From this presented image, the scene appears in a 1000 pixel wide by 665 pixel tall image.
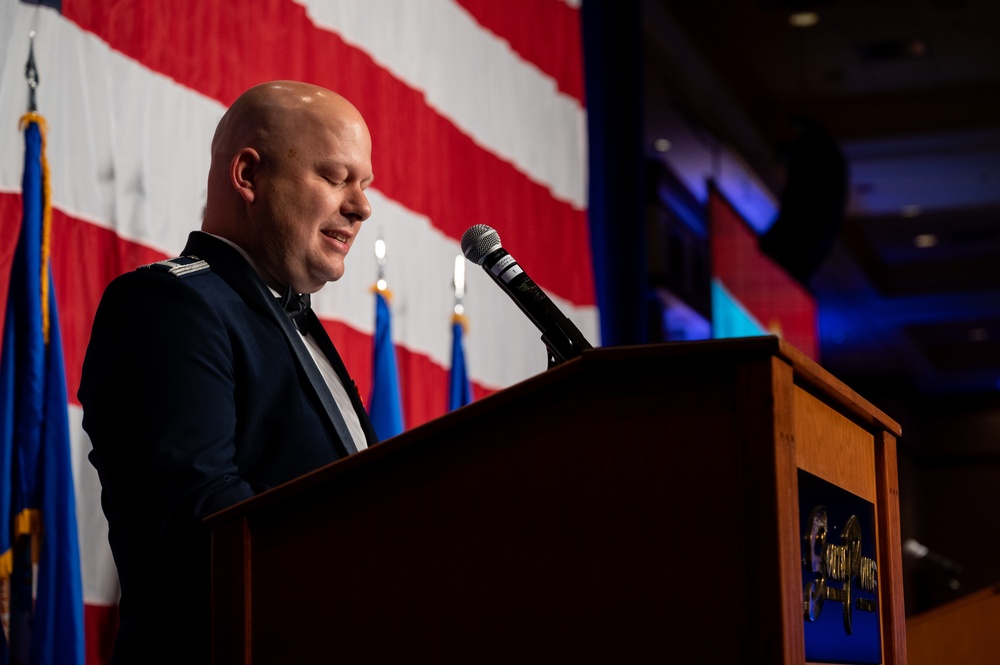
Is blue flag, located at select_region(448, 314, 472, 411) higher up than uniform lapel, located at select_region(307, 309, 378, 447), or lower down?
higher up

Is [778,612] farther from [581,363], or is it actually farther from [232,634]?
[232,634]

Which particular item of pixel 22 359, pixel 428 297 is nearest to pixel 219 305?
pixel 22 359

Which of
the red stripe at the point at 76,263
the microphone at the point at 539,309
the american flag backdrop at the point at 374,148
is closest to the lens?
the microphone at the point at 539,309

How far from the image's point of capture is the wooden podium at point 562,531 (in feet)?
3.33

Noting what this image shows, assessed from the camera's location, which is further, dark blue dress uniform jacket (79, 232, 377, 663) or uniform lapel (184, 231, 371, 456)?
uniform lapel (184, 231, 371, 456)

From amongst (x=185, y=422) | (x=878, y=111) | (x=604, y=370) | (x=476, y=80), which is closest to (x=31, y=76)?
(x=185, y=422)

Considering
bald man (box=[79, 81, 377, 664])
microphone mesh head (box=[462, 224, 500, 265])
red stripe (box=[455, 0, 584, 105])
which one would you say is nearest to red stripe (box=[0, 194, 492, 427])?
bald man (box=[79, 81, 377, 664])

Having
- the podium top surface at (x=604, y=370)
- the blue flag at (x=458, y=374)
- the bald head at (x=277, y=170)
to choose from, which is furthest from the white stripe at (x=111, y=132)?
the podium top surface at (x=604, y=370)

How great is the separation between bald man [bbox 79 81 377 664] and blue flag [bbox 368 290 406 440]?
1076mm

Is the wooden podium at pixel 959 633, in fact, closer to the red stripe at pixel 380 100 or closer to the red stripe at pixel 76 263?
the red stripe at pixel 380 100

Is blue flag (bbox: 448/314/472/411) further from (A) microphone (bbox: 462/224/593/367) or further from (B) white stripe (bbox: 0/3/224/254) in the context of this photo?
(A) microphone (bbox: 462/224/593/367)

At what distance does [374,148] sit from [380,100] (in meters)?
0.14

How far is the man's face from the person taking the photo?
167cm

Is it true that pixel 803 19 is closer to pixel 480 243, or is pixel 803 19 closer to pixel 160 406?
pixel 480 243
